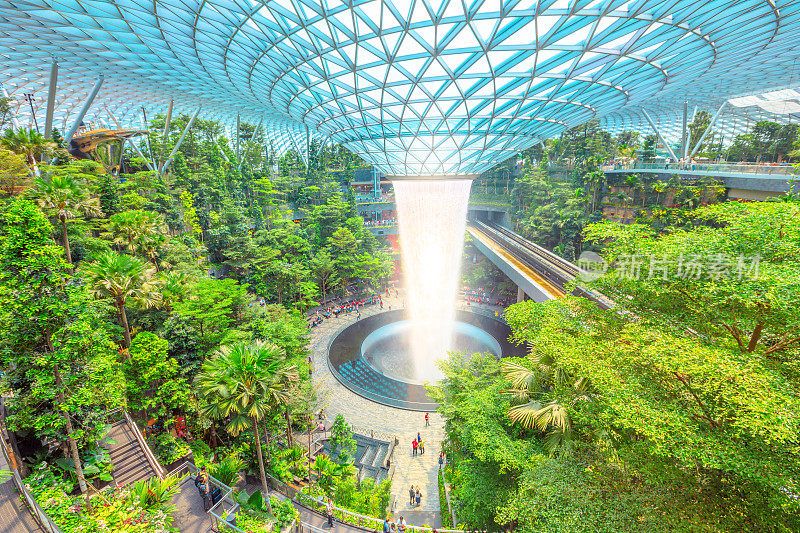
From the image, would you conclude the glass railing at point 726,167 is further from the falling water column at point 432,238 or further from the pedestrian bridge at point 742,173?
the falling water column at point 432,238

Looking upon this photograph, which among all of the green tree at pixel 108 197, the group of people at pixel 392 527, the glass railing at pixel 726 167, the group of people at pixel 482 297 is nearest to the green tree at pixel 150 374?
the group of people at pixel 392 527

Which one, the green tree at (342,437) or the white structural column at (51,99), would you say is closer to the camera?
the green tree at (342,437)

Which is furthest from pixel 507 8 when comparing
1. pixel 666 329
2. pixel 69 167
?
pixel 69 167

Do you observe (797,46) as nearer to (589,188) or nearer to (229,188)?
(589,188)

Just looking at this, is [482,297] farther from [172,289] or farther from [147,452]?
[147,452]

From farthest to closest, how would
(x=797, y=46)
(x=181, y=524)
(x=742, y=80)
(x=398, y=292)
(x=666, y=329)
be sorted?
(x=398, y=292) → (x=742, y=80) → (x=797, y=46) → (x=181, y=524) → (x=666, y=329)

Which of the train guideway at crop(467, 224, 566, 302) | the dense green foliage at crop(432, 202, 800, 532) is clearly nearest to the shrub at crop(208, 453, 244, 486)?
the dense green foliage at crop(432, 202, 800, 532)
